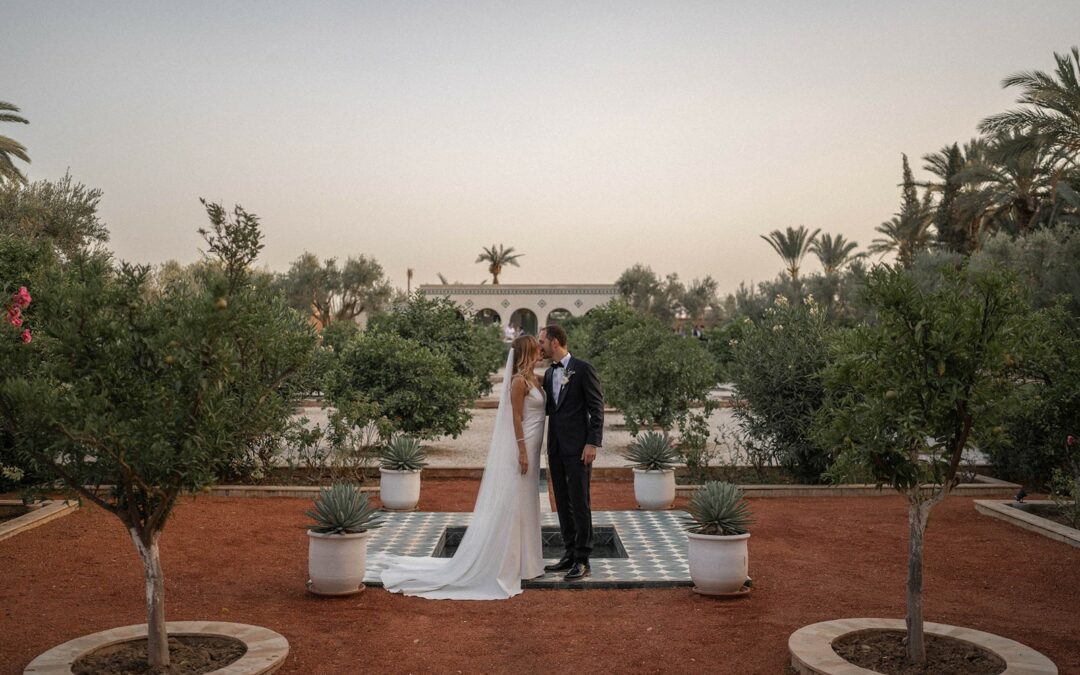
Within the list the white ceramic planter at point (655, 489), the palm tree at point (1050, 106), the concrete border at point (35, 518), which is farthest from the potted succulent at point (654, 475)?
the palm tree at point (1050, 106)

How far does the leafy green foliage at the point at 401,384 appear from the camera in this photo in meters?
13.3

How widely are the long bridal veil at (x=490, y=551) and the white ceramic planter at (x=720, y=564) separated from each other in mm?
1264

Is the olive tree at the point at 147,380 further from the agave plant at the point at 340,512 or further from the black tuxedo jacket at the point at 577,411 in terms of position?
the black tuxedo jacket at the point at 577,411

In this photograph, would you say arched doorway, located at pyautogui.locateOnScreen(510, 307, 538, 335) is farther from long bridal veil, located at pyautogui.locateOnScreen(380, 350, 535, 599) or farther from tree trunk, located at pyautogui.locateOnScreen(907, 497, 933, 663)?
tree trunk, located at pyautogui.locateOnScreen(907, 497, 933, 663)

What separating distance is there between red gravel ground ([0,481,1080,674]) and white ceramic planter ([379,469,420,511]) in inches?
49.5

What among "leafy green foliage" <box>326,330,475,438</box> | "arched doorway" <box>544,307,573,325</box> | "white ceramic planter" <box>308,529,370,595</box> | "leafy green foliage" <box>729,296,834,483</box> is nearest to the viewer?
"white ceramic planter" <box>308,529,370,595</box>

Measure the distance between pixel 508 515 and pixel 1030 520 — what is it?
5.25 metres

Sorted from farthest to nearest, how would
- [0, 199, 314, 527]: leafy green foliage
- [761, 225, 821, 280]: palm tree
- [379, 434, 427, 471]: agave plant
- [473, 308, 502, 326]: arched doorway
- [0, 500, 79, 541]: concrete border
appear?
[473, 308, 502, 326]: arched doorway, [761, 225, 821, 280]: palm tree, [379, 434, 427, 471]: agave plant, [0, 500, 79, 541]: concrete border, [0, 199, 314, 527]: leafy green foliage

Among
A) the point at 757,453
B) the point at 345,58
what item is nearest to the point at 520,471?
the point at 757,453

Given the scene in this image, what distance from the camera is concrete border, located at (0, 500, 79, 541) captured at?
8.43 m

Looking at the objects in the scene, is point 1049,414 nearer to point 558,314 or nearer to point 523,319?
point 558,314

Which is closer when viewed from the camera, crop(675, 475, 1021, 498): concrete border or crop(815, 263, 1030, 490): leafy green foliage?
crop(815, 263, 1030, 490): leafy green foliage

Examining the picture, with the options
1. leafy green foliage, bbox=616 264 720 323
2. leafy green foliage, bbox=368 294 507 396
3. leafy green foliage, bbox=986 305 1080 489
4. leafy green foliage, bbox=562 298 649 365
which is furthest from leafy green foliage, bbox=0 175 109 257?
leafy green foliage, bbox=616 264 720 323

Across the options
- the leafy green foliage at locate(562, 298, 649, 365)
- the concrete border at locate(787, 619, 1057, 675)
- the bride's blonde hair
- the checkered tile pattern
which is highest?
the leafy green foliage at locate(562, 298, 649, 365)
